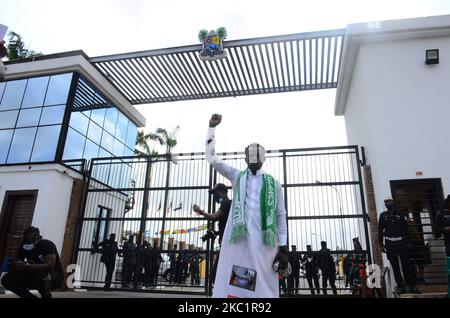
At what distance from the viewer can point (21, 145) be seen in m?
10.4

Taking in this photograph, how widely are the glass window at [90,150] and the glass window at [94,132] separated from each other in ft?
0.61

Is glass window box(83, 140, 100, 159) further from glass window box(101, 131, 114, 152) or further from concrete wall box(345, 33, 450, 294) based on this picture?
concrete wall box(345, 33, 450, 294)

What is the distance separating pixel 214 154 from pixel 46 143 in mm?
8718

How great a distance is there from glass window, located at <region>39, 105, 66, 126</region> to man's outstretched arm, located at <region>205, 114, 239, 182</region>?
28.0 feet

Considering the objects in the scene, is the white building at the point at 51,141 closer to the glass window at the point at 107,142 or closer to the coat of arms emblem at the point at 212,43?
the glass window at the point at 107,142

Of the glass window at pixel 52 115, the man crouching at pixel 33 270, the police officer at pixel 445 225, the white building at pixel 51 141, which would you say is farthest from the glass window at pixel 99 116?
the police officer at pixel 445 225

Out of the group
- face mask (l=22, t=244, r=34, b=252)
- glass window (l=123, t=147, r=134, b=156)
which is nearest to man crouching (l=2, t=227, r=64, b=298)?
face mask (l=22, t=244, r=34, b=252)

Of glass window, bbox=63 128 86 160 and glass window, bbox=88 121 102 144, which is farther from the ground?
glass window, bbox=88 121 102 144

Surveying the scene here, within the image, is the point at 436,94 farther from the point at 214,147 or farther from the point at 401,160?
the point at 214,147

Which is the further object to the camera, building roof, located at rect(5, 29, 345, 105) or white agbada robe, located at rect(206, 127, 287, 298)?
building roof, located at rect(5, 29, 345, 105)

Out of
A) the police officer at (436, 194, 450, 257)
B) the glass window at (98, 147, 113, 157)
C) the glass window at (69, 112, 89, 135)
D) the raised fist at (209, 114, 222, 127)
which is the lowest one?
the police officer at (436, 194, 450, 257)

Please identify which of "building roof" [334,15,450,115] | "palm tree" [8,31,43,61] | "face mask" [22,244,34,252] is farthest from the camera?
"palm tree" [8,31,43,61]

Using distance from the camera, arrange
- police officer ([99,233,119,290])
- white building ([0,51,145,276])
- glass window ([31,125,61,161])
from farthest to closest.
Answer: glass window ([31,125,61,161]) → white building ([0,51,145,276]) → police officer ([99,233,119,290])

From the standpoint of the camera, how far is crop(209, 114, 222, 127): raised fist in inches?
130
